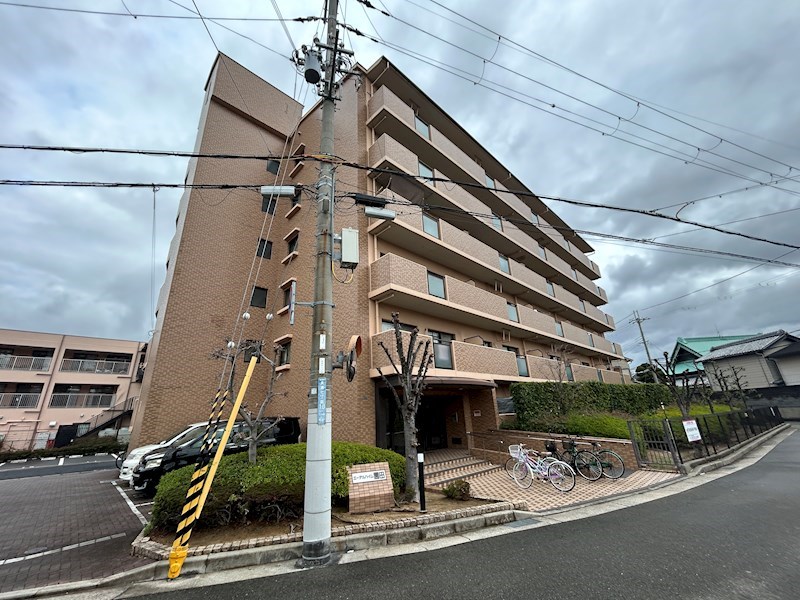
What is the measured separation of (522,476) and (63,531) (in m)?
10.3

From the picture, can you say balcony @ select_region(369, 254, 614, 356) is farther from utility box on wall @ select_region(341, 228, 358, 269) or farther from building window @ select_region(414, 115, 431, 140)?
building window @ select_region(414, 115, 431, 140)

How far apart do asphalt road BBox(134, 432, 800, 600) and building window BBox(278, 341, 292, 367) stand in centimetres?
871

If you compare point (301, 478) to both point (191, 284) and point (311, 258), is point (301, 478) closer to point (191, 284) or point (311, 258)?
point (311, 258)

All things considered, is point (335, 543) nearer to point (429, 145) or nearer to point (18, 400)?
point (429, 145)

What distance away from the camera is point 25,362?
79.2 ft

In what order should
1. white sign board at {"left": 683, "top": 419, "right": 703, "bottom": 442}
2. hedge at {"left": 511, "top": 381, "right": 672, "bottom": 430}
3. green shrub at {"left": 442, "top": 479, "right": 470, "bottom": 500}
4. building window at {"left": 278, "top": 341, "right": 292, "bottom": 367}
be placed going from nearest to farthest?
green shrub at {"left": 442, "top": 479, "right": 470, "bottom": 500} → white sign board at {"left": 683, "top": 419, "right": 703, "bottom": 442} → building window at {"left": 278, "top": 341, "right": 292, "bottom": 367} → hedge at {"left": 511, "top": 381, "right": 672, "bottom": 430}

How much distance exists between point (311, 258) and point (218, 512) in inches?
351

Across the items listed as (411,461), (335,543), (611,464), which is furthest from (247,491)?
(611,464)

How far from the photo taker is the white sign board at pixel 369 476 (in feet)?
21.0

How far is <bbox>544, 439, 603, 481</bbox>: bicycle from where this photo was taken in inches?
360

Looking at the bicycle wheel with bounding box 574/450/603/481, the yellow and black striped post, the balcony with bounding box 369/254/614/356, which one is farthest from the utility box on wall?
the bicycle wheel with bounding box 574/450/603/481

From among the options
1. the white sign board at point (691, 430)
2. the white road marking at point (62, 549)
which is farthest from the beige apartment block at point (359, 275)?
the white sign board at point (691, 430)

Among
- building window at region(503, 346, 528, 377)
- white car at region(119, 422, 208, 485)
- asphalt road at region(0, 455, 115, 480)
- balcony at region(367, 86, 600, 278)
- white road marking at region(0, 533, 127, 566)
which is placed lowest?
white road marking at region(0, 533, 127, 566)

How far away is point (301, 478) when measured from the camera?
234 inches
